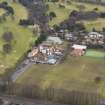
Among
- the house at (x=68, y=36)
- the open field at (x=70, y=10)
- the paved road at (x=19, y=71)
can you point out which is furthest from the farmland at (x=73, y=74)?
the open field at (x=70, y=10)

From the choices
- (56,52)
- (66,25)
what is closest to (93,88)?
(56,52)

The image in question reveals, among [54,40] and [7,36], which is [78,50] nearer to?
[54,40]

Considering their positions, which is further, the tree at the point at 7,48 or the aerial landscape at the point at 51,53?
the tree at the point at 7,48

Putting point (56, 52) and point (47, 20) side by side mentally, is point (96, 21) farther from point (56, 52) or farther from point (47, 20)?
point (56, 52)

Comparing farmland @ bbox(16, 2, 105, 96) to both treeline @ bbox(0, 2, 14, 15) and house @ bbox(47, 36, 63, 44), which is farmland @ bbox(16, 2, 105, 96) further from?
treeline @ bbox(0, 2, 14, 15)

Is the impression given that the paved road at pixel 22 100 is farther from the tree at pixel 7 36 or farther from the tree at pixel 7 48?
the tree at pixel 7 36

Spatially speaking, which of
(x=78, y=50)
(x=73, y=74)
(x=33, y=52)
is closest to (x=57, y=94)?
(x=73, y=74)

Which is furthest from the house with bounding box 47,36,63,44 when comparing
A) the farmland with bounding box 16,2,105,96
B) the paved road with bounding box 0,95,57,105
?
the paved road with bounding box 0,95,57,105
